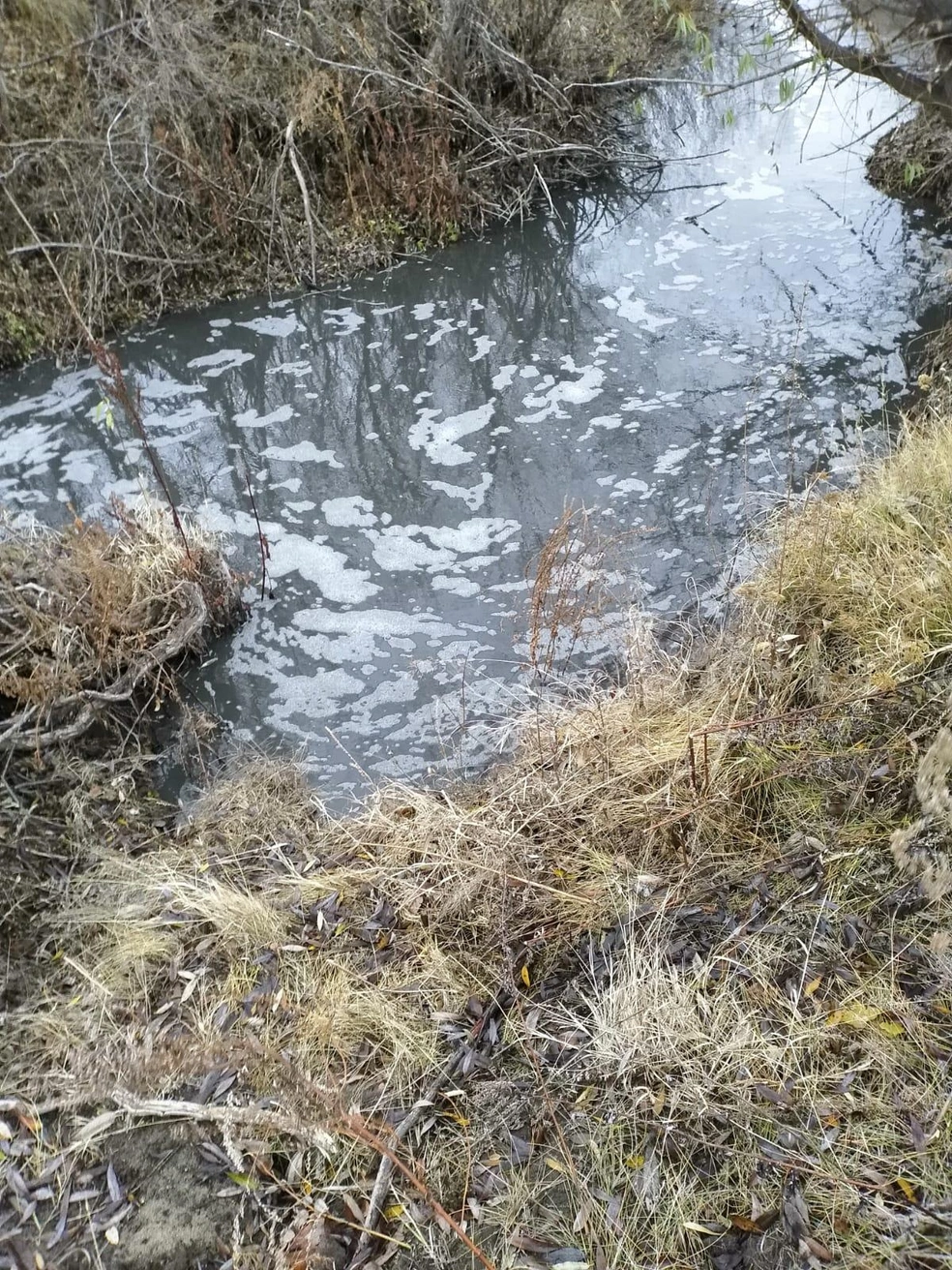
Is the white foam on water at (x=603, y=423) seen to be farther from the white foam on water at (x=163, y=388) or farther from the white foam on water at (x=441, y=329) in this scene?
the white foam on water at (x=163, y=388)

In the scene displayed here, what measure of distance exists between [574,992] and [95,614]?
10.8ft

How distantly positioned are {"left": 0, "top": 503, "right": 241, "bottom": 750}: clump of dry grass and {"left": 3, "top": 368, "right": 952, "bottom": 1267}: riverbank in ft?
2.27

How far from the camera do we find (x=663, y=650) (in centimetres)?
435

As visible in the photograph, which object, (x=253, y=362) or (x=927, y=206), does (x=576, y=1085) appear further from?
(x=927, y=206)

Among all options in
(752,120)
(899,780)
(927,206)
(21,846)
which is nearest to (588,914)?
(899,780)

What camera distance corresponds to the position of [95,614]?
4609 mm

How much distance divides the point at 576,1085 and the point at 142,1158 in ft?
4.19

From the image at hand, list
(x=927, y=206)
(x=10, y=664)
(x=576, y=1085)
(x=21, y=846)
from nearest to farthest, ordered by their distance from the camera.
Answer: (x=576, y=1085), (x=21, y=846), (x=10, y=664), (x=927, y=206)

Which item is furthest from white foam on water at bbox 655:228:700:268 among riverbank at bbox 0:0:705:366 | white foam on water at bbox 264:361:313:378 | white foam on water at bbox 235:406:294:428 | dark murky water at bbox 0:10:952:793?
white foam on water at bbox 235:406:294:428

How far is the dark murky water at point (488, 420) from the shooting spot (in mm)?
4945

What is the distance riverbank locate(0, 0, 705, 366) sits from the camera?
8.29m

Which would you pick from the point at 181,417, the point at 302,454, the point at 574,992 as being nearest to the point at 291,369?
the point at 181,417

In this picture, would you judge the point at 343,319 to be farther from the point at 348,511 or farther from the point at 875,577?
the point at 875,577

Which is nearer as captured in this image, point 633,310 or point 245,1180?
point 245,1180
